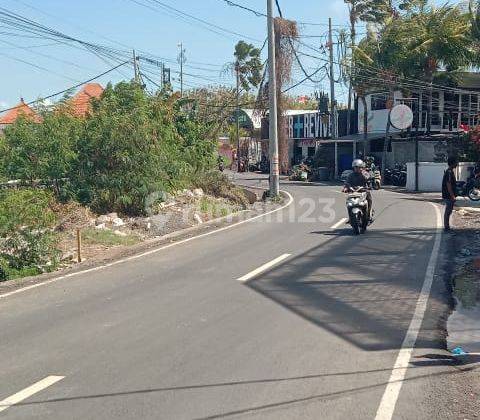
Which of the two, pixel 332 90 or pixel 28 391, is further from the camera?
pixel 332 90

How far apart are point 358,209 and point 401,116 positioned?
73.8 ft

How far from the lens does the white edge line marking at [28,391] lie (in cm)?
507

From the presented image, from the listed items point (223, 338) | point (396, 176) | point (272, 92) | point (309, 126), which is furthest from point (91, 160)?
point (309, 126)

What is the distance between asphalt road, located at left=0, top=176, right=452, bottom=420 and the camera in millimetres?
5051

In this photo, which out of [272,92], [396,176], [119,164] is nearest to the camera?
[119,164]

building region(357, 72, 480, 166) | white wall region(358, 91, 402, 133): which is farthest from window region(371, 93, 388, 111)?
white wall region(358, 91, 402, 133)

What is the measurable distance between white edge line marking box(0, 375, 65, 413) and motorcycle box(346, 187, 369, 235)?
10.2 m

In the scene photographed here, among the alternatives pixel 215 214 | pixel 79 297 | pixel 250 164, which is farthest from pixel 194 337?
pixel 250 164

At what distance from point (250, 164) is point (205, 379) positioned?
196 feet

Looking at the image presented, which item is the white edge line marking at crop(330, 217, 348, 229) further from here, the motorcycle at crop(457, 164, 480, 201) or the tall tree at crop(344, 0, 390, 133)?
the tall tree at crop(344, 0, 390, 133)

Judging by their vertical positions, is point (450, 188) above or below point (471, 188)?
above

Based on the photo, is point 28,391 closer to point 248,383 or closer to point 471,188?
point 248,383

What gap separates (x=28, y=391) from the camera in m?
5.33

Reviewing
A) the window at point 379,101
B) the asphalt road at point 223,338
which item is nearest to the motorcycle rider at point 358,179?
the asphalt road at point 223,338
